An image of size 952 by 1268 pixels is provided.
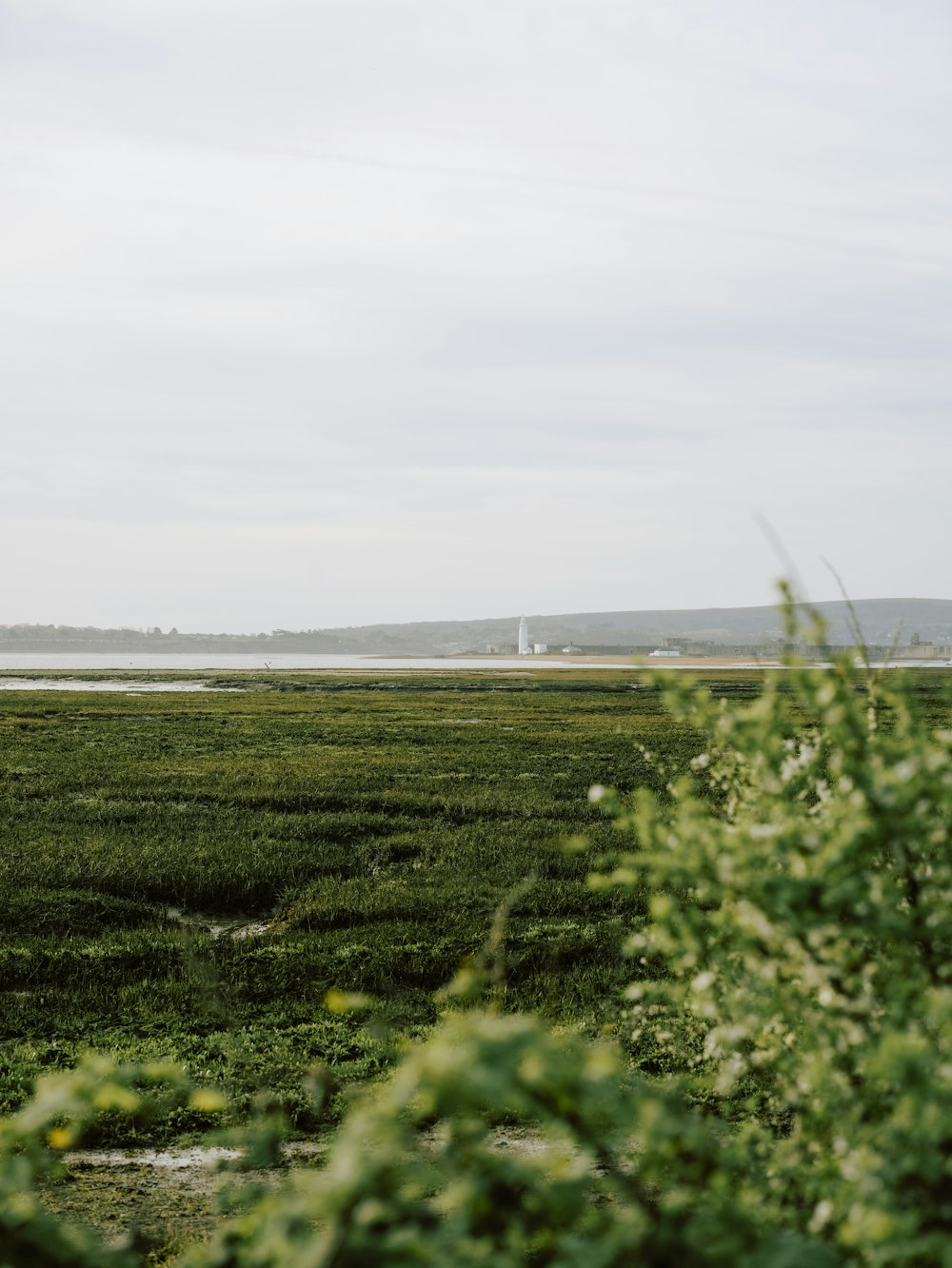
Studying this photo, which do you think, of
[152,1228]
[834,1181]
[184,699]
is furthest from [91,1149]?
[184,699]

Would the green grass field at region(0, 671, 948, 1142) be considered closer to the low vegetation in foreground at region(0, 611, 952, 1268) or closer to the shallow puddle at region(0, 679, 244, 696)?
the low vegetation in foreground at region(0, 611, 952, 1268)

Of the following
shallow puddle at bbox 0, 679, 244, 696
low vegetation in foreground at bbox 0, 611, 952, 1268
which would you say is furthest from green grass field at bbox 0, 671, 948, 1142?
shallow puddle at bbox 0, 679, 244, 696

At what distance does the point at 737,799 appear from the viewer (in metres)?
5.36

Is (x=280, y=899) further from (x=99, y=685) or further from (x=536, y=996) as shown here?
(x=99, y=685)

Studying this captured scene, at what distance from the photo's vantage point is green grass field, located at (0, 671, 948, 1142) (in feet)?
33.7

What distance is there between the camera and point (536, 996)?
11.7 meters

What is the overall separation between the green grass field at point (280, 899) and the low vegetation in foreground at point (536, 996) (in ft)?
0.24

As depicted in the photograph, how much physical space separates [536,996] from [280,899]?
5884 millimetres

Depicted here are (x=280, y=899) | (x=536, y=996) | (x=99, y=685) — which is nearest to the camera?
(x=536, y=996)

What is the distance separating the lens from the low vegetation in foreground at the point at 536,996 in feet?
9.37

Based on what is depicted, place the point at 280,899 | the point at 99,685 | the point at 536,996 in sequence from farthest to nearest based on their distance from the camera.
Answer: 1. the point at 99,685
2. the point at 280,899
3. the point at 536,996

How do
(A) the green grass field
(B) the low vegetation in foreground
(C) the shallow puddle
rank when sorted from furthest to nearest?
(C) the shallow puddle
(A) the green grass field
(B) the low vegetation in foreground

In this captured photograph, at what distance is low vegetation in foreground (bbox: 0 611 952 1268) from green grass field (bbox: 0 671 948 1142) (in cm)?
7

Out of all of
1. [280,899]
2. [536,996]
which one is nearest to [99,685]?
[280,899]
